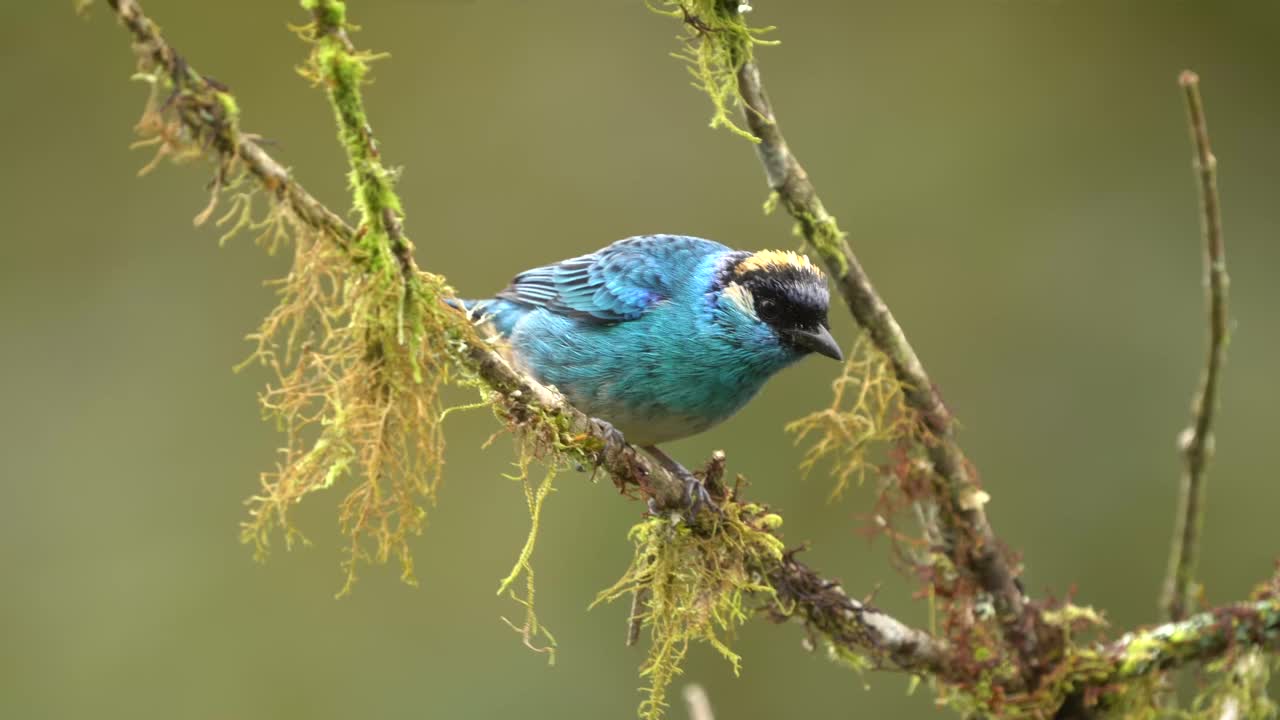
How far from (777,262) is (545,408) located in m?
1.41

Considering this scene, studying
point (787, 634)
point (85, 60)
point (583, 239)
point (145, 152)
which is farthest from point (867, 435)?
point (85, 60)

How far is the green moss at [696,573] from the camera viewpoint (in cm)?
337

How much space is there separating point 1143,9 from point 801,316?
15.7 feet

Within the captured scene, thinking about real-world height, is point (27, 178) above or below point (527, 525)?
above

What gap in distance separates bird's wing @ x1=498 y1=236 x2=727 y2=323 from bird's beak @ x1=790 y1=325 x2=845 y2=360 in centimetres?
49

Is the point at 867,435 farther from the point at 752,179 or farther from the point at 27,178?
the point at 27,178

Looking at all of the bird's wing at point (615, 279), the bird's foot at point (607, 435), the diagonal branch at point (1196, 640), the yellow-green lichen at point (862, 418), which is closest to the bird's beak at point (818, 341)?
the yellow-green lichen at point (862, 418)

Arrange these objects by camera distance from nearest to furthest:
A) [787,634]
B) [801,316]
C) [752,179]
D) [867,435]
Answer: [867,435] < [801,316] < [787,634] < [752,179]

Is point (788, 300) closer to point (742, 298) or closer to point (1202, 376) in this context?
point (742, 298)

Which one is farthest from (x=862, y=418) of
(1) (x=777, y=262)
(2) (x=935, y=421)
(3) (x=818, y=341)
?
(1) (x=777, y=262)

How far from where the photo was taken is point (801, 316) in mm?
4281

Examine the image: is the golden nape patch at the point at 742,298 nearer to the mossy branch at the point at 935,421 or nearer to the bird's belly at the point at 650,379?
the bird's belly at the point at 650,379

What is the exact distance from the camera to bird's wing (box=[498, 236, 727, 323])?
4.43 m

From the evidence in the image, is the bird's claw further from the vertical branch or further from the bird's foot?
the vertical branch
